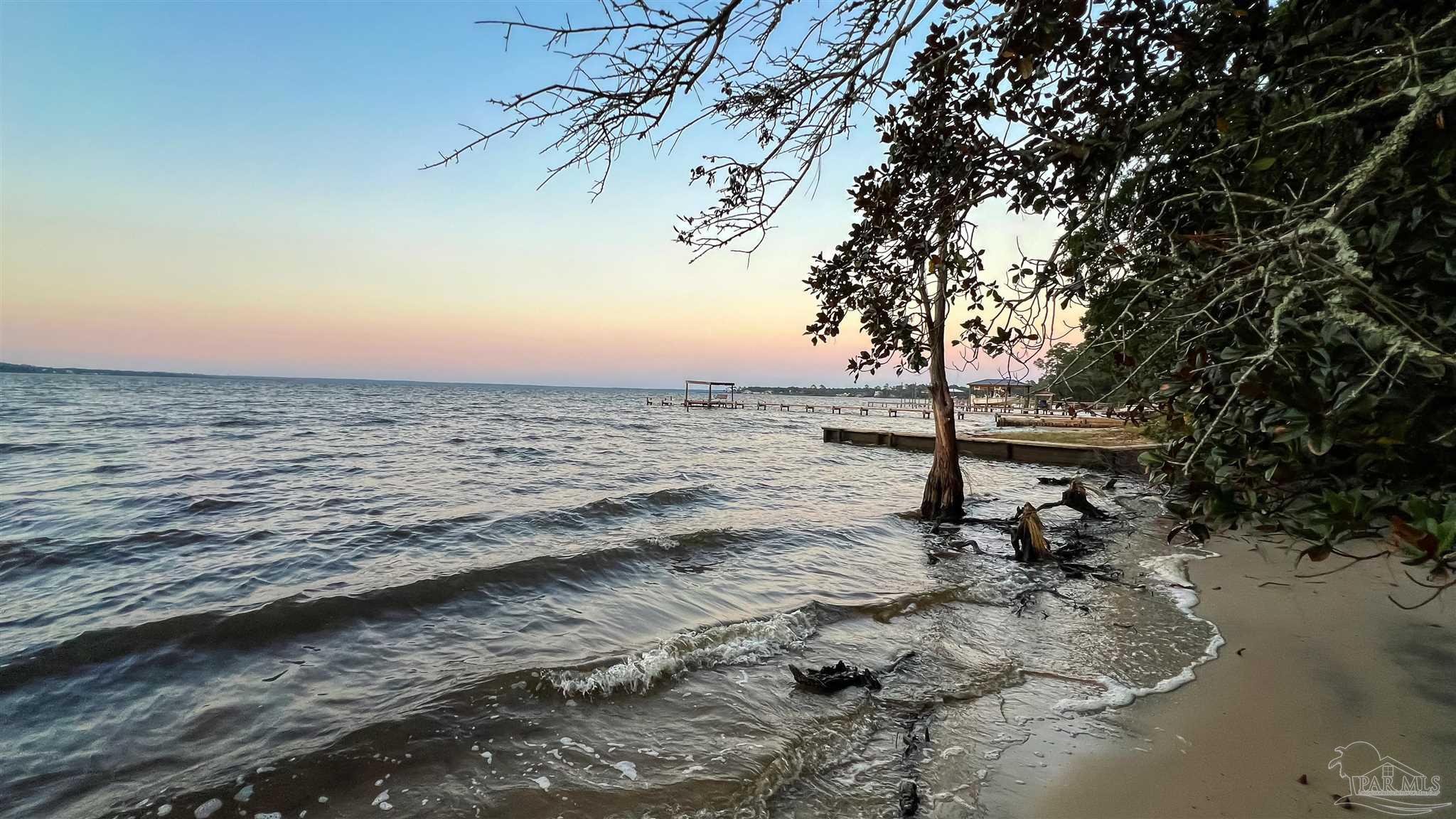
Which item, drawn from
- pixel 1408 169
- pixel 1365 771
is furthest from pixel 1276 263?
pixel 1365 771

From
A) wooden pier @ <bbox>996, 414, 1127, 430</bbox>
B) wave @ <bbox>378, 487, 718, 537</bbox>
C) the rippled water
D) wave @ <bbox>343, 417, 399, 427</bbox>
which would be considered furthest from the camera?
wave @ <bbox>343, 417, 399, 427</bbox>

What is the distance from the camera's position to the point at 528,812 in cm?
312

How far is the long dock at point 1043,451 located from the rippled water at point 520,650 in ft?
18.6

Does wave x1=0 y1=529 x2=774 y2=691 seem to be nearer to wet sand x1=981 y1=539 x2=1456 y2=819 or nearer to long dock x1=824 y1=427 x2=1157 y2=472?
wet sand x1=981 y1=539 x2=1456 y2=819

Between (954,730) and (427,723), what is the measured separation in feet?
11.2

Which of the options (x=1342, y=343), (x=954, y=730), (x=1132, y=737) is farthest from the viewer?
(x=954, y=730)

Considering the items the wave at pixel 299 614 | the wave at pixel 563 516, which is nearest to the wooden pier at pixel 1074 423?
the wave at pixel 563 516

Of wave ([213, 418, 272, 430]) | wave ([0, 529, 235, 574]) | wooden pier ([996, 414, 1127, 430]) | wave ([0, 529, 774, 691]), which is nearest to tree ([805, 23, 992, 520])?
wave ([0, 529, 774, 691])

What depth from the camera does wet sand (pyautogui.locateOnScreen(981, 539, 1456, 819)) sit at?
2.89 metres

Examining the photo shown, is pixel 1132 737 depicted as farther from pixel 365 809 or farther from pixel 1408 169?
pixel 365 809

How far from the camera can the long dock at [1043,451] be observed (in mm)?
17016

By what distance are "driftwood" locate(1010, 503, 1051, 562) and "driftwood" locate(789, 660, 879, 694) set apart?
15.5 ft

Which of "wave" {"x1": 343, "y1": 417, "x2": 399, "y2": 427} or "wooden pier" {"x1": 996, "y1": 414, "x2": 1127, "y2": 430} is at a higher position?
"wooden pier" {"x1": 996, "y1": 414, "x2": 1127, "y2": 430}

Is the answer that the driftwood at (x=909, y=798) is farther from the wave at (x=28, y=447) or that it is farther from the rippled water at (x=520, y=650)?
the wave at (x=28, y=447)
